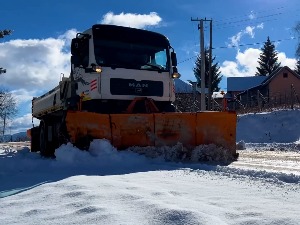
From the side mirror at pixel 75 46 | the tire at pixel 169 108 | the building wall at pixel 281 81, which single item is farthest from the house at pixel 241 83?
the side mirror at pixel 75 46

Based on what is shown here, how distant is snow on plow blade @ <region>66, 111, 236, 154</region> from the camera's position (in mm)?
7992

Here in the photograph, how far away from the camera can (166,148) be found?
7.87 metres

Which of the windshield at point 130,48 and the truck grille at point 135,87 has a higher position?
the windshield at point 130,48

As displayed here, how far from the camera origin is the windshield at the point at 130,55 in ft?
28.9

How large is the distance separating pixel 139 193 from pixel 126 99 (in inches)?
199

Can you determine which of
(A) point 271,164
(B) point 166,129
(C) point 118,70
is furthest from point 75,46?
(A) point 271,164

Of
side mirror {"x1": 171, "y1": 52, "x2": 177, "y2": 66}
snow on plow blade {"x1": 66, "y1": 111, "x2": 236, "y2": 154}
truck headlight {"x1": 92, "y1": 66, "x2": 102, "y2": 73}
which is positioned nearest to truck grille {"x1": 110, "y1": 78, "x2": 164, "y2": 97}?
truck headlight {"x1": 92, "y1": 66, "x2": 102, "y2": 73}

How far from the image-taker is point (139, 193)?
3.94m

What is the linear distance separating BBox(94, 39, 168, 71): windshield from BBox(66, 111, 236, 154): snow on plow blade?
4.70 ft

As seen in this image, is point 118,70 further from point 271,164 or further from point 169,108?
point 271,164

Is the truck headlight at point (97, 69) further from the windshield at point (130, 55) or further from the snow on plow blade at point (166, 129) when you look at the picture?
the snow on plow blade at point (166, 129)

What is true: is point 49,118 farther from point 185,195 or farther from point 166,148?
point 185,195

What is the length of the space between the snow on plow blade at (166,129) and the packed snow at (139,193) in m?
0.89

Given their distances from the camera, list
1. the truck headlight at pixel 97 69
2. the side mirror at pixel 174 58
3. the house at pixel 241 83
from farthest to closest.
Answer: the house at pixel 241 83
the side mirror at pixel 174 58
the truck headlight at pixel 97 69
